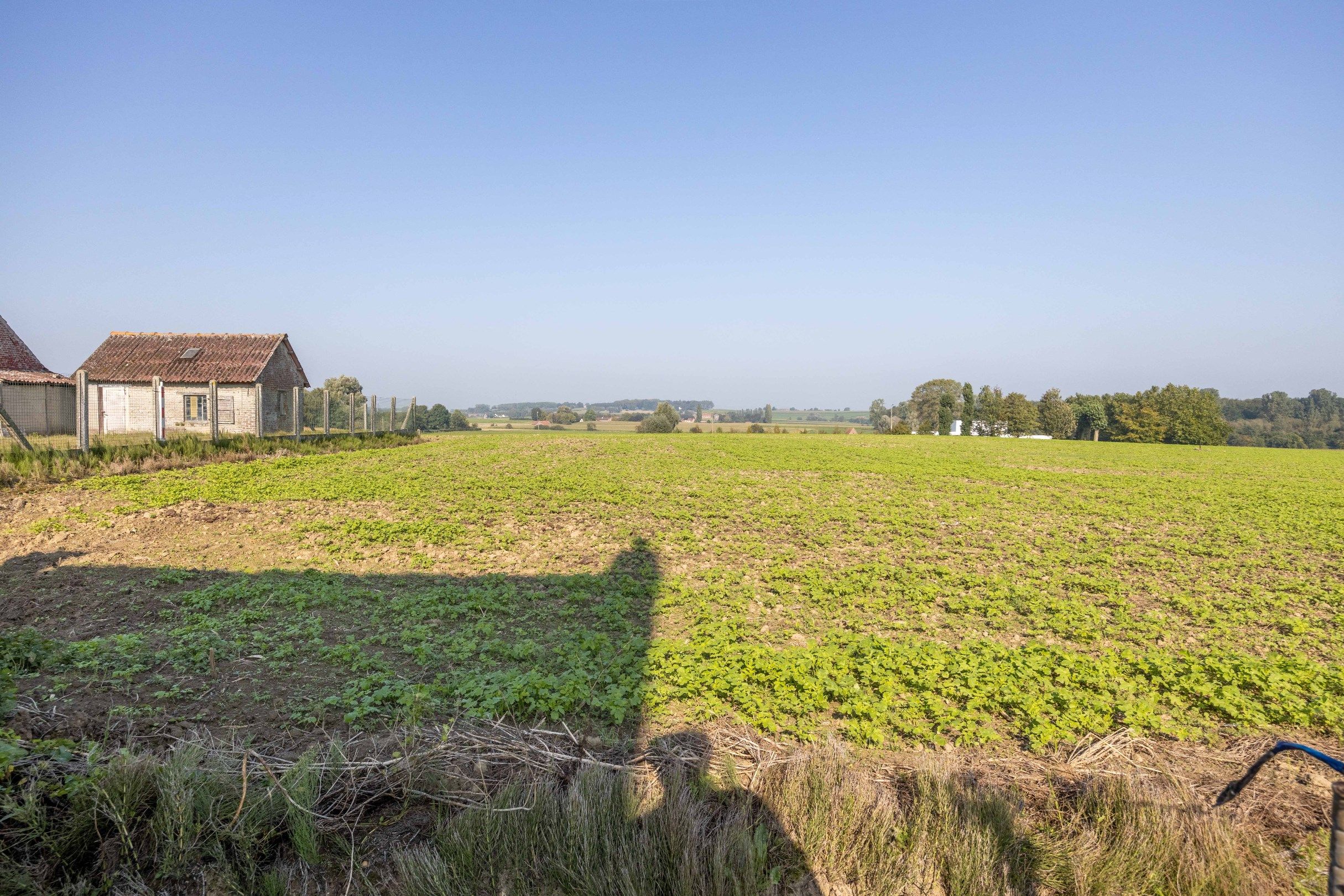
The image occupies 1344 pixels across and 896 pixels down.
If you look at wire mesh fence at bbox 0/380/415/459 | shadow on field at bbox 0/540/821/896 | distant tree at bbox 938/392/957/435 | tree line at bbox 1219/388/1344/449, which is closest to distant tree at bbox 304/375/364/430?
wire mesh fence at bbox 0/380/415/459

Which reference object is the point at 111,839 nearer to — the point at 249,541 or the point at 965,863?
the point at 965,863

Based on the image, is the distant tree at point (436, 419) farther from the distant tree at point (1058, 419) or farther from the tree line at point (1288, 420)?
the tree line at point (1288, 420)

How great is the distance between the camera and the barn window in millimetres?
27109

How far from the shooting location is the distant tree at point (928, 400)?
285 feet

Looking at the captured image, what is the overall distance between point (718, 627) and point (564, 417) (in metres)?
70.4

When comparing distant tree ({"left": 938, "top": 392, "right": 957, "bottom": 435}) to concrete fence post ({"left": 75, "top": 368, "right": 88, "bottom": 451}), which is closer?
concrete fence post ({"left": 75, "top": 368, "right": 88, "bottom": 451})

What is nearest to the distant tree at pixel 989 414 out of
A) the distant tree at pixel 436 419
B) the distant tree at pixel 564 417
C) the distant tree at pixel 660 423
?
the distant tree at pixel 660 423

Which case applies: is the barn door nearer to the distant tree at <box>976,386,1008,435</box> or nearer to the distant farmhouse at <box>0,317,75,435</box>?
the distant farmhouse at <box>0,317,75,435</box>

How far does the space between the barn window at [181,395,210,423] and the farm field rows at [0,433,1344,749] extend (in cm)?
1746

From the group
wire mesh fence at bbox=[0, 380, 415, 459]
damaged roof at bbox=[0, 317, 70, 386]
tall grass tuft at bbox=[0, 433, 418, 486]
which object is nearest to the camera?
tall grass tuft at bbox=[0, 433, 418, 486]

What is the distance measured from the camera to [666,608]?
664 cm

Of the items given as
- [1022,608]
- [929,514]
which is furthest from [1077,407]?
[1022,608]

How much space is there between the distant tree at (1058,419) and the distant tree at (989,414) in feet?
18.5

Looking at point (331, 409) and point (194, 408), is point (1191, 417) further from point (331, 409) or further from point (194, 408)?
point (194, 408)
